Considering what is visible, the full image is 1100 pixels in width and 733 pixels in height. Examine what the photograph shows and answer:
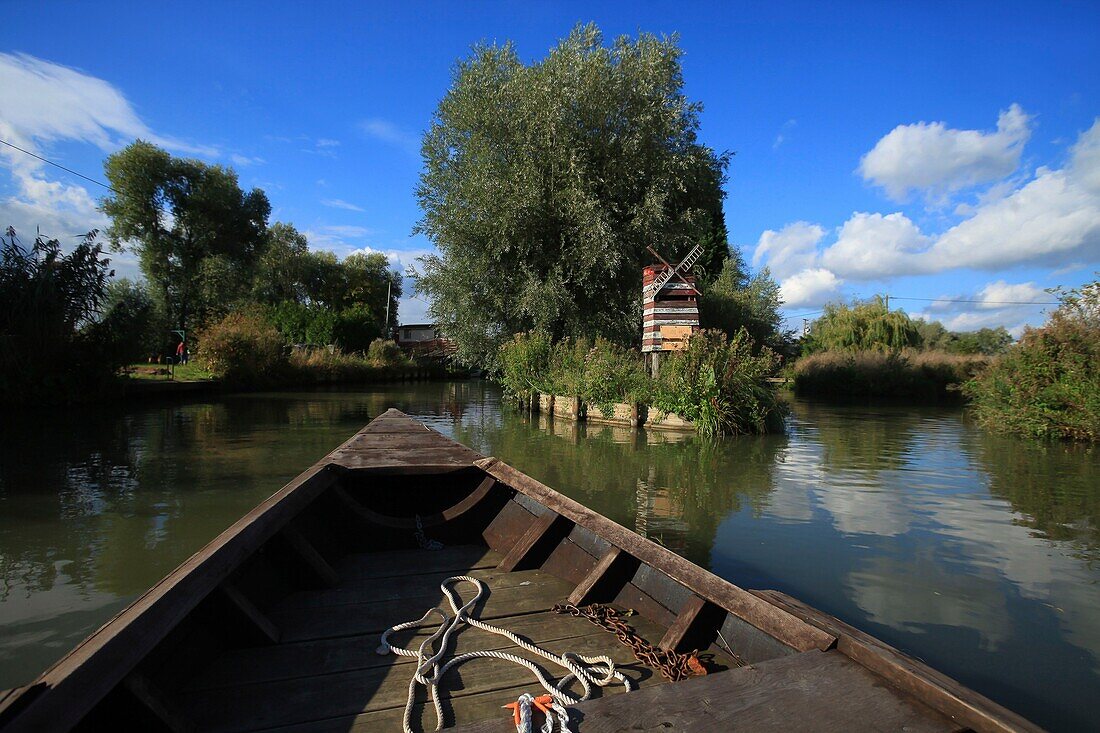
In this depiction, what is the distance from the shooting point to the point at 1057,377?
11.0 metres

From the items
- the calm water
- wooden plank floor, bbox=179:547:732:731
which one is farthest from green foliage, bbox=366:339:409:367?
wooden plank floor, bbox=179:547:732:731

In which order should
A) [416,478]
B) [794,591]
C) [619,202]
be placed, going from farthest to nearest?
[619,202] → [416,478] → [794,591]

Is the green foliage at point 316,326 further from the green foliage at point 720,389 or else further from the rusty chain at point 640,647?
the rusty chain at point 640,647

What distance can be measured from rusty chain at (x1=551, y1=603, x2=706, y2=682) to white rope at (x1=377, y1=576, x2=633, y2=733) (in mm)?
143

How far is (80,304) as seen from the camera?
50.1ft

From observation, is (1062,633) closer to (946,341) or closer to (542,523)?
(542,523)

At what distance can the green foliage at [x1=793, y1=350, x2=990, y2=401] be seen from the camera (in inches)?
1023

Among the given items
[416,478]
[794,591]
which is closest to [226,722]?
[416,478]

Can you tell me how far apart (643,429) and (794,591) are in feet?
30.3

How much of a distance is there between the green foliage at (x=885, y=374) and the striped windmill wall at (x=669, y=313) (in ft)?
51.2

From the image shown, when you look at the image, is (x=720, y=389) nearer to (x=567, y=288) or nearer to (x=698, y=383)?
(x=698, y=383)

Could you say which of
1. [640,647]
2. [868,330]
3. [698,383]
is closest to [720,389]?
[698,383]

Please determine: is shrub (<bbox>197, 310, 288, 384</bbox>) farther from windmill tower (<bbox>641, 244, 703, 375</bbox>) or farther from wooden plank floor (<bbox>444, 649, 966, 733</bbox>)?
wooden plank floor (<bbox>444, 649, 966, 733</bbox>)

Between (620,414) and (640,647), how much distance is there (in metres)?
11.4
